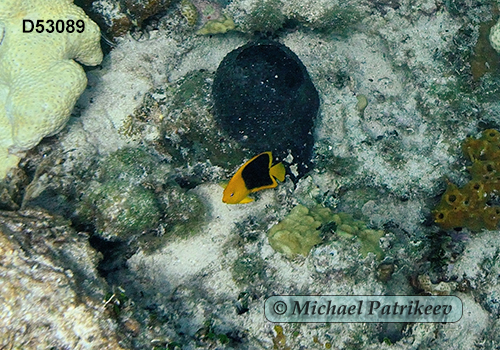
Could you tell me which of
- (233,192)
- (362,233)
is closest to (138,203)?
(233,192)

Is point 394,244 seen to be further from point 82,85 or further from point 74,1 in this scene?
point 74,1

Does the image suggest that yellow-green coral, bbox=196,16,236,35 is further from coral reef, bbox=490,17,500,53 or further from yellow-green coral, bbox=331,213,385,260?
coral reef, bbox=490,17,500,53

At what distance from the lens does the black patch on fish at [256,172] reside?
297 cm

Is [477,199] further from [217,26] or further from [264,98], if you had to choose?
[217,26]

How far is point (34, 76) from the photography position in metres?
3.30

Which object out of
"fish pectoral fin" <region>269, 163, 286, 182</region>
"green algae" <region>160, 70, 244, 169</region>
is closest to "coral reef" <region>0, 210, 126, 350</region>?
"fish pectoral fin" <region>269, 163, 286, 182</region>

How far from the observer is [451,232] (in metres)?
3.70

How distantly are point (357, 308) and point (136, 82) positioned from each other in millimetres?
3559

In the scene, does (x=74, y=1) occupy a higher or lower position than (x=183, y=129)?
higher

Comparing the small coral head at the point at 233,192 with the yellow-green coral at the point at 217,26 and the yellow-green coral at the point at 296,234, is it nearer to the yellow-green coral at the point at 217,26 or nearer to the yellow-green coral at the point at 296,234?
the yellow-green coral at the point at 296,234

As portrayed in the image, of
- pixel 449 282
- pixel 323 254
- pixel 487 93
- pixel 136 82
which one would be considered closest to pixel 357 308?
pixel 323 254

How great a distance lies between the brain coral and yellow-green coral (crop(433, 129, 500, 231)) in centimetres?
383

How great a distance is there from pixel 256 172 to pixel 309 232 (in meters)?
0.84

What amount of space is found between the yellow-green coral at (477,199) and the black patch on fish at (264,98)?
165 cm
